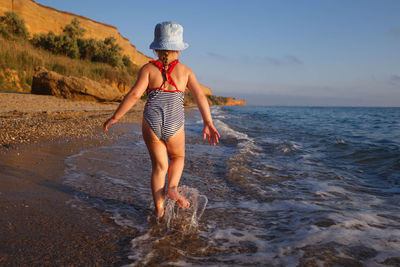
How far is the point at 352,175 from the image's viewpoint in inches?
200

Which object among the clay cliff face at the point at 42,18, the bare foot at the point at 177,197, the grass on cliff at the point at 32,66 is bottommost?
the bare foot at the point at 177,197

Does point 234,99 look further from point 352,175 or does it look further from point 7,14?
point 352,175

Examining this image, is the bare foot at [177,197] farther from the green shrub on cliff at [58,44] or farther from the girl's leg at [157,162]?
the green shrub on cliff at [58,44]

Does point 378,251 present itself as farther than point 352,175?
No

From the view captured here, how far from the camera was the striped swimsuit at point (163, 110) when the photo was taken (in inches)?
103

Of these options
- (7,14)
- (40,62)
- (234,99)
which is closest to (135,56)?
(7,14)

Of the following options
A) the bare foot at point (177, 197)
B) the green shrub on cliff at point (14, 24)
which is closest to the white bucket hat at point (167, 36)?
the bare foot at point (177, 197)

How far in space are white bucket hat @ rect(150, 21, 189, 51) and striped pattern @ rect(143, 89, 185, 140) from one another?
0.41m

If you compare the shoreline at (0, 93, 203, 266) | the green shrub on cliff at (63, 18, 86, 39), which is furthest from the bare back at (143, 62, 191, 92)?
the green shrub on cliff at (63, 18, 86, 39)

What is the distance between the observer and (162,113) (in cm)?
263

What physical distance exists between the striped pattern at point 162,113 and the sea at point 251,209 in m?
0.70

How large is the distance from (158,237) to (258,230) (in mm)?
942

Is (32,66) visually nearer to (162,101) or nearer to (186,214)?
(162,101)

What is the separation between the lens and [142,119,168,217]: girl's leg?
2662 millimetres
